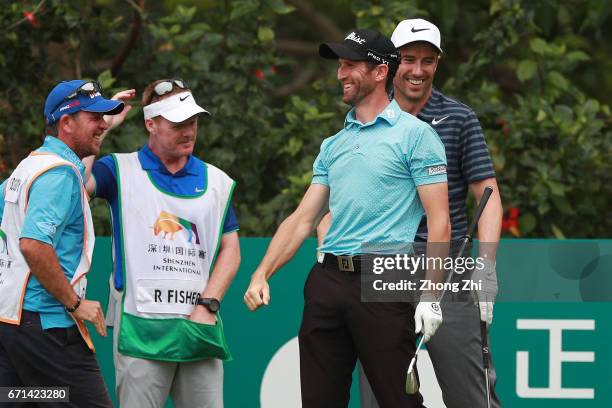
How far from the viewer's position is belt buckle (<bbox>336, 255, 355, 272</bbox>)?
4930 millimetres

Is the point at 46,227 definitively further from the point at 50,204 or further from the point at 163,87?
the point at 163,87

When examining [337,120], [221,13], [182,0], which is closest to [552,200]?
[337,120]

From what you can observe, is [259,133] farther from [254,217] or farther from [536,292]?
[536,292]

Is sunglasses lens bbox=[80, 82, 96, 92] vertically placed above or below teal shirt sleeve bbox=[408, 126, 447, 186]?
above

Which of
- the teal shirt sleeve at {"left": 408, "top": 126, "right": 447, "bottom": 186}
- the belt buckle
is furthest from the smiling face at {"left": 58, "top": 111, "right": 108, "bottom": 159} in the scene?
the teal shirt sleeve at {"left": 408, "top": 126, "right": 447, "bottom": 186}

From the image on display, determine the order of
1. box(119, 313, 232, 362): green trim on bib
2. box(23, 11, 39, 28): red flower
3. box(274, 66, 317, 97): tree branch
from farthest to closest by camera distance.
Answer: box(274, 66, 317, 97): tree branch → box(23, 11, 39, 28): red flower → box(119, 313, 232, 362): green trim on bib

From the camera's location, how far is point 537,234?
8.13 m

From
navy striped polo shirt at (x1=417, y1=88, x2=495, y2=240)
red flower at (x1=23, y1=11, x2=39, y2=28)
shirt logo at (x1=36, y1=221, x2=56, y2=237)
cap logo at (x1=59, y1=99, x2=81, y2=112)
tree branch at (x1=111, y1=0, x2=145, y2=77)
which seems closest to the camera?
shirt logo at (x1=36, y1=221, x2=56, y2=237)

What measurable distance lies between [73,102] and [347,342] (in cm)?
144

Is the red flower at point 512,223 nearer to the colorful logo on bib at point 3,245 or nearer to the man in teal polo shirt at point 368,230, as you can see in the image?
the man in teal polo shirt at point 368,230

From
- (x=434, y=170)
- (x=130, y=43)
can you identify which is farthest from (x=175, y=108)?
(x=130, y=43)

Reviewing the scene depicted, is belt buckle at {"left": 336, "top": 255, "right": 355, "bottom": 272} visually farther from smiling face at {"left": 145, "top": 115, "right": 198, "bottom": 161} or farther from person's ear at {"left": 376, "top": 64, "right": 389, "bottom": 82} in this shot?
smiling face at {"left": 145, "top": 115, "right": 198, "bottom": 161}

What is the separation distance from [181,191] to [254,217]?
99.7 inches

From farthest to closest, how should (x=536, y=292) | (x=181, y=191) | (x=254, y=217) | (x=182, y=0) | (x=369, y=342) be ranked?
(x=182, y=0) → (x=254, y=217) → (x=536, y=292) → (x=181, y=191) → (x=369, y=342)
